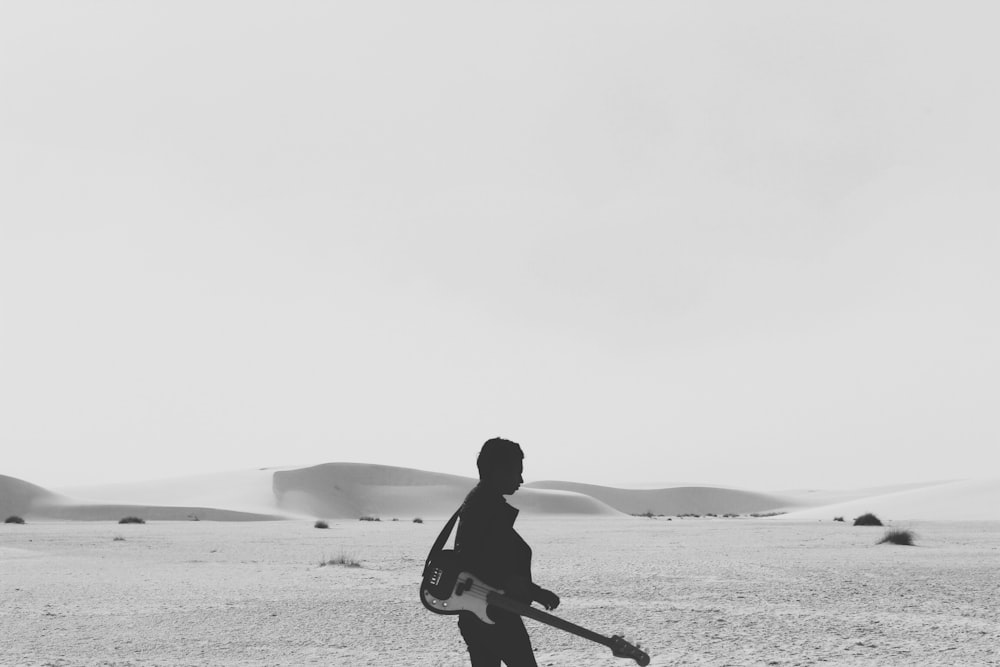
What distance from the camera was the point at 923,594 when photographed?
13.8 metres

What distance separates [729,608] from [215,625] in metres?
6.46

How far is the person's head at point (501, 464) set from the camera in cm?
500

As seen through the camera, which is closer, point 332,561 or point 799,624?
point 799,624

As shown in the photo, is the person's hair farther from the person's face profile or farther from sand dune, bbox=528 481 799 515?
sand dune, bbox=528 481 799 515

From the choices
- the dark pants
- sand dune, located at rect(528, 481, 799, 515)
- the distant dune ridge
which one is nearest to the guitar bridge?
the dark pants

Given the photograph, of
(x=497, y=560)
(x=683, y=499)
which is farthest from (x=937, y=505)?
(x=683, y=499)

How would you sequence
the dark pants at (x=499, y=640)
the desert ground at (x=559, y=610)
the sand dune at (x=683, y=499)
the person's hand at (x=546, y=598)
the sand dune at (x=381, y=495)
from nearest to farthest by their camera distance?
the person's hand at (x=546, y=598), the dark pants at (x=499, y=640), the desert ground at (x=559, y=610), the sand dune at (x=381, y=495), the sand dune at (x=683, y=499)

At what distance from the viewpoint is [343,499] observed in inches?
3964

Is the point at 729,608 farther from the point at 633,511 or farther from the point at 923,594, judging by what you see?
the point at 633,511

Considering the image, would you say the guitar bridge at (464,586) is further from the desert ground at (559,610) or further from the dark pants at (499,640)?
the desert ground at (559,610)

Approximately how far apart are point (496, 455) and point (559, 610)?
8293mm

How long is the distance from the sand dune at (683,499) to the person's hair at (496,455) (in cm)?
13347

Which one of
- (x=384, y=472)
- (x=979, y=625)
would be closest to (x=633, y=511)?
(x=384, y=472)

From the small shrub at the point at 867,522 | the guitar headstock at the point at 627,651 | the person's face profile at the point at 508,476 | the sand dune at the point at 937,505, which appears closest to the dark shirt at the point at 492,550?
the person's face profile at the point at 508,476
